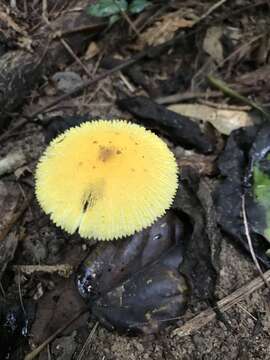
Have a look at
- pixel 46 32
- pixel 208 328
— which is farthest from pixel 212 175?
pixel 46 32

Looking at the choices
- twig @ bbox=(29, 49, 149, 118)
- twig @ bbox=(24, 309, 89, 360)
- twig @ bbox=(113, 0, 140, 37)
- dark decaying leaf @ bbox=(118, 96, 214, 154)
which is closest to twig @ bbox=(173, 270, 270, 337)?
twig @ bbox=(24, 309, 89, 360)

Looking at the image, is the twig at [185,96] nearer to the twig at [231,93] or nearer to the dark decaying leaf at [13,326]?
the twig at [231,93]

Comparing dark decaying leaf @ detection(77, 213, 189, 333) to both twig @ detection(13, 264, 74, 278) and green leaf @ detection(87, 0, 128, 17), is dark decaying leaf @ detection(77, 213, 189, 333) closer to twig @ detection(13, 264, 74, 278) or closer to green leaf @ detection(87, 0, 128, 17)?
twig @ detection(13, 264, 74, 278)

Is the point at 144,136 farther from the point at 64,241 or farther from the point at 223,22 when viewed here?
the point at 223,22

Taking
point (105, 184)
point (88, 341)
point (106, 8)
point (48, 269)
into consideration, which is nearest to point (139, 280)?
point (88, 341)

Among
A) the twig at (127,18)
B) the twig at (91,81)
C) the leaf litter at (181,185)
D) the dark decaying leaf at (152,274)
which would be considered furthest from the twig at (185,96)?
the dark decaying leaf at (152,274)
